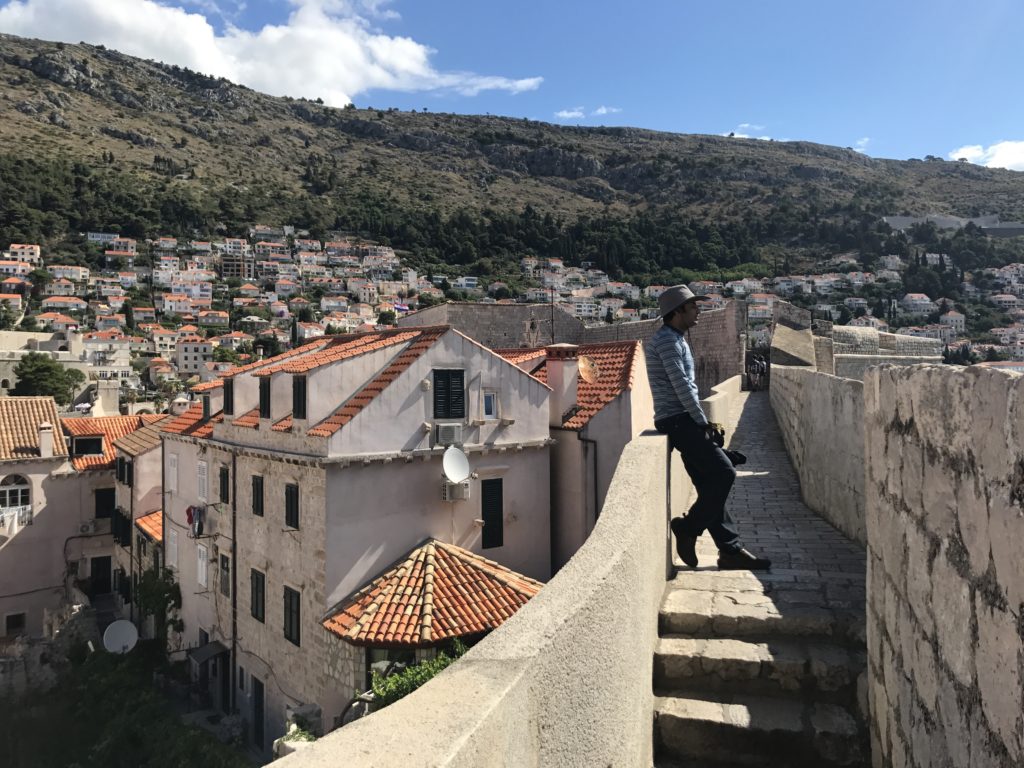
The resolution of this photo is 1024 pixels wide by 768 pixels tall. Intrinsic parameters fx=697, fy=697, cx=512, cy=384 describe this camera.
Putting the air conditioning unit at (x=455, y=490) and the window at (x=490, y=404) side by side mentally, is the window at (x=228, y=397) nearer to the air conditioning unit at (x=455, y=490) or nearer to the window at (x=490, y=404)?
the air conditioning unit at (x=455, y=490)

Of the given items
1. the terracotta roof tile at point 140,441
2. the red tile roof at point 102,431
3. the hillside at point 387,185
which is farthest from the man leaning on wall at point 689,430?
the hillside at point 387,185

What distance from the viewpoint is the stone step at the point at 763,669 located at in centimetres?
366

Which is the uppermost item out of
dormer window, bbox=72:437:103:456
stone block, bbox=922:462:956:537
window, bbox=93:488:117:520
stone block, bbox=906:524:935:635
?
stone block, bbox=922:462:956:537

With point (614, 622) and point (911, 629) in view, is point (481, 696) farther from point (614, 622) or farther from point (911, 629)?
point (911, 629)

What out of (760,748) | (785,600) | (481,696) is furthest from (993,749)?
(785,600)

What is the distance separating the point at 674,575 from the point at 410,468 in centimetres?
943

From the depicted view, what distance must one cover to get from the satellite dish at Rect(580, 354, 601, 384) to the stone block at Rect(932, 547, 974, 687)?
48.5ft

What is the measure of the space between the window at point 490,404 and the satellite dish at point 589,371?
113 inches

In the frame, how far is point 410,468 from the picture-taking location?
13883 millimetres

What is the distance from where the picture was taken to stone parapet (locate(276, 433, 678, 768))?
1.50 metres

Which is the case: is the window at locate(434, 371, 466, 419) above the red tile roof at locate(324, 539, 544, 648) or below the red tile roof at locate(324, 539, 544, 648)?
above

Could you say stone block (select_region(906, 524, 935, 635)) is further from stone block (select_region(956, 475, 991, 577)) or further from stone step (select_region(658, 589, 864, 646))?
stone step (select_region(658, 589, 864, 646))

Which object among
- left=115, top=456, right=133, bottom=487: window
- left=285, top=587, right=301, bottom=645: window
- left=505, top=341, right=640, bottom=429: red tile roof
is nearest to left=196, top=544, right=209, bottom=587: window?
left=285, top=587, right=301, bottom=645: window

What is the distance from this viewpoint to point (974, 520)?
191cm
